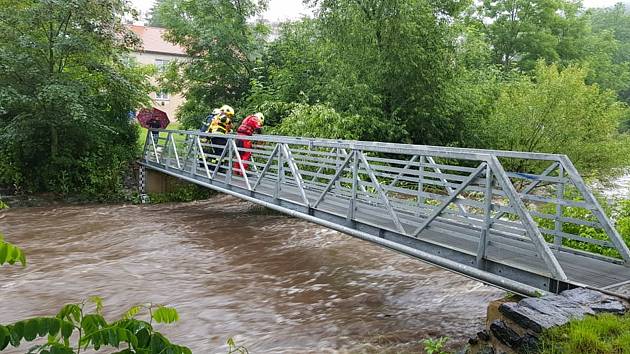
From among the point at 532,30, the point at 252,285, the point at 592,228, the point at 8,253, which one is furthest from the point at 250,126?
the point at 532,30

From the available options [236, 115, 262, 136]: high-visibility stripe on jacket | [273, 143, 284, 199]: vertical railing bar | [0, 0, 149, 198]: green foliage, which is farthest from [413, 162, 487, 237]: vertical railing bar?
[0, 0, 149, 198]: green foliage

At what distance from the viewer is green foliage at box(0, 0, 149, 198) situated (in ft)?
41.8

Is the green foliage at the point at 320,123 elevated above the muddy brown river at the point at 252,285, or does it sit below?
above

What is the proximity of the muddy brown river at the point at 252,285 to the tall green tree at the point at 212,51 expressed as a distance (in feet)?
23.2

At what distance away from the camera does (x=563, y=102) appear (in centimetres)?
1162

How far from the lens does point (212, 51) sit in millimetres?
16859

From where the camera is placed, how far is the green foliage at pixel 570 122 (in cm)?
1160

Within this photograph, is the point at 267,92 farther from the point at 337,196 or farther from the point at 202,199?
the point at 337,196

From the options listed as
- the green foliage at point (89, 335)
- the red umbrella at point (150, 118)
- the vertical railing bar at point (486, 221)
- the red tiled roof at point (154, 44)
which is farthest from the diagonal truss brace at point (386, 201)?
the red tiled roof at point (154, 44)

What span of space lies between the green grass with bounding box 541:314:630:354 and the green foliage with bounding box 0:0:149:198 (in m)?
12.2

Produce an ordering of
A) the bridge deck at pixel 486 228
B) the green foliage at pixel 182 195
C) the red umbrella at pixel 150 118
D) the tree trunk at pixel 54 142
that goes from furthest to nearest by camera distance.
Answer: the red umbrella at pixel 150 118 → the green foliage at pixel 182 195 → the tree trunk at pixel 54 142 → the bridge deck at pixel 486 228

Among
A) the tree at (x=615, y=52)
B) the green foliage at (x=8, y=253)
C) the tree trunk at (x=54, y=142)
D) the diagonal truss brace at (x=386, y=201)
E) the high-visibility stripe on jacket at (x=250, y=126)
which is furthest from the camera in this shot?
the tree at (x=615, y=52)

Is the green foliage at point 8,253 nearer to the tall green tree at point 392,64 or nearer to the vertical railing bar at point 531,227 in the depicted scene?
the vertical railing bar at point 531,227

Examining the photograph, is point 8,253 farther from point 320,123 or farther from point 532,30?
point 532,30
